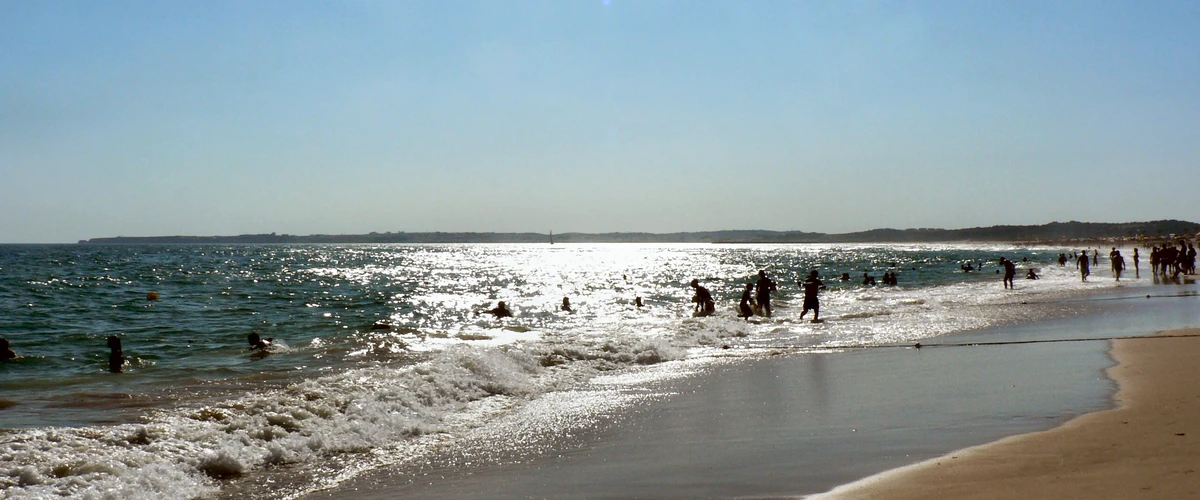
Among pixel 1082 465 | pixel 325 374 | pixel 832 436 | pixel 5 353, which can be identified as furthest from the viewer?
pixel 5 353

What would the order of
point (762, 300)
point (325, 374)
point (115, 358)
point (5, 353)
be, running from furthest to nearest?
point (762, 300)
point (5, 353)
point (115, 358)
point (325, 374)

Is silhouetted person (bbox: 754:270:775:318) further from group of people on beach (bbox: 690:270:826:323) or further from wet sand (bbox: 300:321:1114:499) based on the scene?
wet sand (bbox: 300:321:1114:499)

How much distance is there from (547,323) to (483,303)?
12461mm

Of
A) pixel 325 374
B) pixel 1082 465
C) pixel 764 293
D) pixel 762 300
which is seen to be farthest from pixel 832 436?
pixel 762 300

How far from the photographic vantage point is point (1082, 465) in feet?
21.4

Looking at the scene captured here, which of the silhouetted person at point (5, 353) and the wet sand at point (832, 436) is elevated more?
the wet sand at point (832, 436)

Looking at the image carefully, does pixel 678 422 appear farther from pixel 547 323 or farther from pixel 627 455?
pixel 547 323

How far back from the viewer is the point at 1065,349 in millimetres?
14859

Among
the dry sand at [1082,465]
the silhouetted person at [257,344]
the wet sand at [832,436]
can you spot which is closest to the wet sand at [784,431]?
the wet sand at [832,436]

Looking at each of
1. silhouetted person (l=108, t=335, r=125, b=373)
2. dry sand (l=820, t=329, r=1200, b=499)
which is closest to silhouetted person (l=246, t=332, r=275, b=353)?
silhouetted person (l=108, t=335, r=125, b=373)

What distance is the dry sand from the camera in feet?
19.1

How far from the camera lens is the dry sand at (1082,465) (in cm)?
584

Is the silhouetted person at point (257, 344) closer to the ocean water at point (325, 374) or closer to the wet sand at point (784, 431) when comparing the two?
the ocean water at point (325, 374)

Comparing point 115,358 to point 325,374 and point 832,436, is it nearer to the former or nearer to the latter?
point 325,374
